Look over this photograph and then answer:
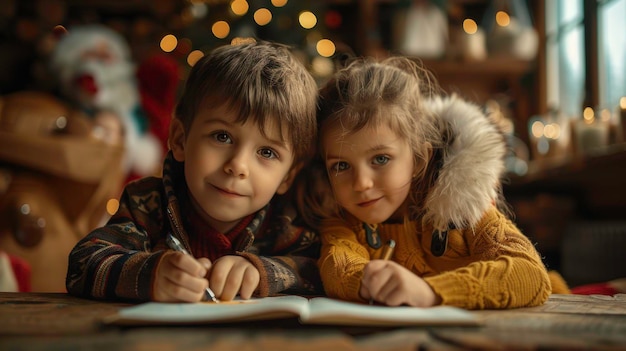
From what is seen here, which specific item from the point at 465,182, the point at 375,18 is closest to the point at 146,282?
the point at 465,182

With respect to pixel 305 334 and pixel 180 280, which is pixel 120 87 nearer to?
pixel 180 280

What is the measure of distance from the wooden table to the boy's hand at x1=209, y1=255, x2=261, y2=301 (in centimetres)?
12

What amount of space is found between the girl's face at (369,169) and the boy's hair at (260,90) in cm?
5

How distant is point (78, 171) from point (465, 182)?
166cm

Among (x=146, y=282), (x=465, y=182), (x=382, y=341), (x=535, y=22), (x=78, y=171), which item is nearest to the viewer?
(x=382, y=341)

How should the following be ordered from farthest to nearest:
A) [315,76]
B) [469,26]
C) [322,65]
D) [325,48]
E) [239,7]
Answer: [469,26] → [325,48] → [239,7] → [322,65] → [315,76]

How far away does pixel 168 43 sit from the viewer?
3357 millimetres

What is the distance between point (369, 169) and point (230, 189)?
208 mm

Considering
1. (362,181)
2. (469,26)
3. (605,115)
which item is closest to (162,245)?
(362,181)

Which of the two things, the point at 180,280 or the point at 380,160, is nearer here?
the point at 180,280

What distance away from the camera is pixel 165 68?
106 inches

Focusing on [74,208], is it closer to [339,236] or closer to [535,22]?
[339,236]

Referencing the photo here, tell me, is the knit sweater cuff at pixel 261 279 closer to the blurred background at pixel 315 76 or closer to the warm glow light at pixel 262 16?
the blurred background at pixel 315 76

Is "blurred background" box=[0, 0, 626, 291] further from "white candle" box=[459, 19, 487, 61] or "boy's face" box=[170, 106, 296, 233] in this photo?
"boy's face" box=[170, 106, 296, 233]
